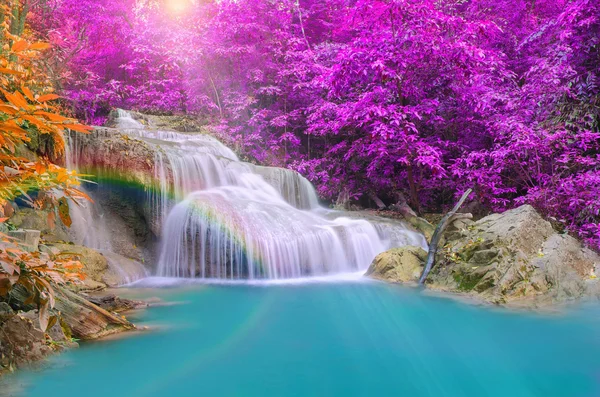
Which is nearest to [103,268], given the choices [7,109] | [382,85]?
[7,109]

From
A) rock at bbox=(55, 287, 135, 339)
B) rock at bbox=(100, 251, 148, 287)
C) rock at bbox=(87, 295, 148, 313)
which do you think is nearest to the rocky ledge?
rock at bbox=(87, 295, 148, 313)

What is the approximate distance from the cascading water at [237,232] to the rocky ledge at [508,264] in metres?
1.13

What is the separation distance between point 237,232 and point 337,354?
3933 millimetres

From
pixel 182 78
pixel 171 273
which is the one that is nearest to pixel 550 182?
pixel 171 273

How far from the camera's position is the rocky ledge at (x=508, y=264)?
508 cm

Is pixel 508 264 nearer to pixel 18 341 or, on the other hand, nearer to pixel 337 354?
pixel 337 354

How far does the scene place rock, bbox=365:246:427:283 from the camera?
6371 mm

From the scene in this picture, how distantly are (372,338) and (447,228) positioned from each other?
3526mm

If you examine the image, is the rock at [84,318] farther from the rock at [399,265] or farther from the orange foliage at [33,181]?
the rock at [399,265]

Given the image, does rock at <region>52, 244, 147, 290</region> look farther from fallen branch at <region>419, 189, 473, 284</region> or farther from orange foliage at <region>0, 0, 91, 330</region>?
fallen branch at <region>419, 189, 473, 284</region>

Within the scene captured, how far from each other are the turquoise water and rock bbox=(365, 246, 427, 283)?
3.77 ft

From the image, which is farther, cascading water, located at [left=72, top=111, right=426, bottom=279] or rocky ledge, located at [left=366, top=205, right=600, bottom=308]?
cascading water, located at [left=72, top=111, right=426, bottom=279]

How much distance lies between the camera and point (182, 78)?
13.7 meters

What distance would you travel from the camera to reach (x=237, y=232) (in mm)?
7027
